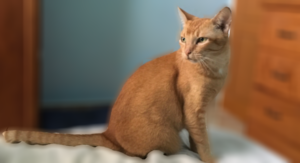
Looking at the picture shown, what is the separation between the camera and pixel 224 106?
2.55 meters

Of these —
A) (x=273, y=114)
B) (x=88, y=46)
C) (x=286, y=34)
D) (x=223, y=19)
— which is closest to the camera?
(x=223, y=19)

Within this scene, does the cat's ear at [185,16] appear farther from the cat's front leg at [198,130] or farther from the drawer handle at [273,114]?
the drawer handle at [273,114]

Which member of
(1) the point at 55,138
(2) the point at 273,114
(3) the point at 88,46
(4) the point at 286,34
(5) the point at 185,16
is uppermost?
(5) the point at 185,16

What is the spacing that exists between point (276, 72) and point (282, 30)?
235 mm

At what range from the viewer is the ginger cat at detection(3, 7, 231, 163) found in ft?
1.99

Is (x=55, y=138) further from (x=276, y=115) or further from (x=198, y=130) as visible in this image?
(x=276, y=115)

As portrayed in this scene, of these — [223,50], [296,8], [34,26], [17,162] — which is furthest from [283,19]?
[17,162]

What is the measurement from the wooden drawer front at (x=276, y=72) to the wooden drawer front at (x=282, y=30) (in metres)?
0.07

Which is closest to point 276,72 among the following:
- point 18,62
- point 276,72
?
point 276,72

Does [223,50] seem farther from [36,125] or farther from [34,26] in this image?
[36,125]

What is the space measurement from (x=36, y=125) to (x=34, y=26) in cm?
62

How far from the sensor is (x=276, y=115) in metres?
1.65

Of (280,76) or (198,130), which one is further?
(280,76)

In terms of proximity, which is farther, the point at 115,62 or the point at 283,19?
the point at 115,62
